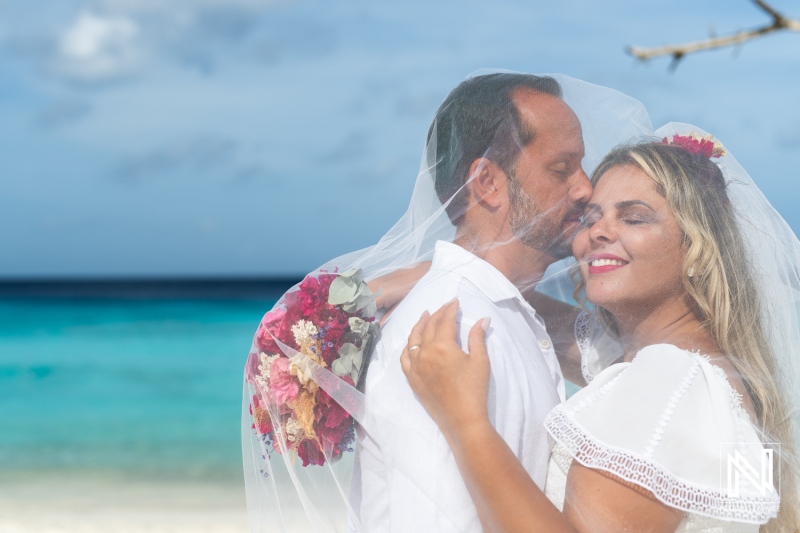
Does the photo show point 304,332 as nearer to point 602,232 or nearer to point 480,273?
point 480,273

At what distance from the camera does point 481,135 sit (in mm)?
3182

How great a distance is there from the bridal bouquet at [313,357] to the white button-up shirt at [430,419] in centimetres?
9

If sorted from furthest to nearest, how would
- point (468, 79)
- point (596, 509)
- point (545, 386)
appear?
point (468, 79) → point (545, 386) → point (596, 509)

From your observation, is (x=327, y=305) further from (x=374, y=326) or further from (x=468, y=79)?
(x=468, y=79)

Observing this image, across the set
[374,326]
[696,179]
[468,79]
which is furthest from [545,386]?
[468,79]

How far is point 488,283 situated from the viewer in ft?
9.87

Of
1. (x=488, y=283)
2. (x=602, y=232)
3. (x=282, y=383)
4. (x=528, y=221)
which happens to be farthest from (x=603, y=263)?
(x=282, y=383)

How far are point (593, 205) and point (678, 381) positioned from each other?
721mm

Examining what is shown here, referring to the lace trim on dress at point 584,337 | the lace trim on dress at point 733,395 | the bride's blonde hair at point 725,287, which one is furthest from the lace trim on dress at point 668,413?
the lace trim on dress at point 584,337

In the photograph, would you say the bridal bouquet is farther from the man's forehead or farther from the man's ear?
the man's forehead

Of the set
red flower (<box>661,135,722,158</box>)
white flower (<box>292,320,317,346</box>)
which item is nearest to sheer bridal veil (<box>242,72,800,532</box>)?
white flower (<box>292,320,317,346</box>)

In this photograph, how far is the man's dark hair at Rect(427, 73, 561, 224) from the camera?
3135mm

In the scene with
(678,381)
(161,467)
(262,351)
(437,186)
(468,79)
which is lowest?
(161,467)

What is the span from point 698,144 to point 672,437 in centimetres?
114
